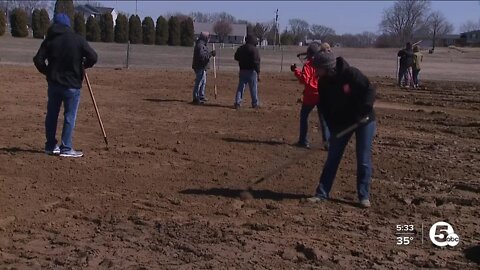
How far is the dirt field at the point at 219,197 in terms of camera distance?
5.59 meters

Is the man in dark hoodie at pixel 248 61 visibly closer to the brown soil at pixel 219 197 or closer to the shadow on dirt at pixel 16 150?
the brown soil at pixel 219 197

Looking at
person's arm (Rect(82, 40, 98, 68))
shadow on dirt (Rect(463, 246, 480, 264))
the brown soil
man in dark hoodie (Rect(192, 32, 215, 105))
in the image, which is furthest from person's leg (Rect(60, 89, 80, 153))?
man in dark hoodie (Rect(192, 32, 215, 105))

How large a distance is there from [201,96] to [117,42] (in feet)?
167

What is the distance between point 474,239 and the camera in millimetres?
6203

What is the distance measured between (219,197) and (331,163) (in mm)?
1304

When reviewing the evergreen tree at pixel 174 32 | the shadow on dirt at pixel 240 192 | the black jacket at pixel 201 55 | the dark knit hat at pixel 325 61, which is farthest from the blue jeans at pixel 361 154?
the evergreen tree at pixel 174 32

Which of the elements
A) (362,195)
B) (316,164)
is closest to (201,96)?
(316,164)

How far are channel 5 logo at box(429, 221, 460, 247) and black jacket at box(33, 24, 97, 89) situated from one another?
16.8 ft

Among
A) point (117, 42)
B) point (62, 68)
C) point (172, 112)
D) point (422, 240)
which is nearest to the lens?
point (422, 240)

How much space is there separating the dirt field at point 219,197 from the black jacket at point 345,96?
966mm

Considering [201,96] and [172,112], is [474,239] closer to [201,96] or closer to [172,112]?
[172,112]

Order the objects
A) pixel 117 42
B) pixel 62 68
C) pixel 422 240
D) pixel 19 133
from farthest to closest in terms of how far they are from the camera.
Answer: pixel 117 42, pixel 19 133, pixel 62 68, pixel 422 240

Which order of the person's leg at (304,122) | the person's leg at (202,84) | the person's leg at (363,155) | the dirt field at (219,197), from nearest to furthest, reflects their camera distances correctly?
the dirt field at (219,197) < the person's leg at (363,155) < the person's leg at (304,122) < the person's leg at (202,84)

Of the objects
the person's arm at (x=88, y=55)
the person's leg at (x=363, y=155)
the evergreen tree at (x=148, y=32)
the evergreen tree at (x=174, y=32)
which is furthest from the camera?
the evergreen tree at (x=174, y=32)
